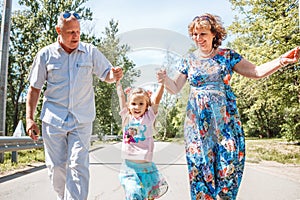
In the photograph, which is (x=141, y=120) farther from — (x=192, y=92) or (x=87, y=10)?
(x=87, y=10)

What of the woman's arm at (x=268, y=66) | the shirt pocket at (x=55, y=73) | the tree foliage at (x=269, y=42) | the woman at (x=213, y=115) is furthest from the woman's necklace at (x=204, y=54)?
the tree foliage at (x=269, y=42)

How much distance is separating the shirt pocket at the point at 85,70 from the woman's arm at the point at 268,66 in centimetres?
145

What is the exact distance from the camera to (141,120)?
157 inches

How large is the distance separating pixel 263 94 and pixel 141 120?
15.5 m

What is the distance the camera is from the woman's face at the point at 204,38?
144 inches

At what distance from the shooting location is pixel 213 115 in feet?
11.4

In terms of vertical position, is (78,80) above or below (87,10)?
below

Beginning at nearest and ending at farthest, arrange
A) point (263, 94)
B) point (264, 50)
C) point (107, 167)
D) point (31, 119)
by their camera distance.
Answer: point (31, 119)
point (107, 167)
point (264, 50)
point (263, 94)

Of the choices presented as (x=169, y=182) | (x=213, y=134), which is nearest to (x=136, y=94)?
(x=213, y=134)

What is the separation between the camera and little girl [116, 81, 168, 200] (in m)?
3.69

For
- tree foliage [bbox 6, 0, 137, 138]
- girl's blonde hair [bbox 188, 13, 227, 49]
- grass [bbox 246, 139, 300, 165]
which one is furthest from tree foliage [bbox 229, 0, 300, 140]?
girl's blonde hair [bbox 188, 13, 227, 49]

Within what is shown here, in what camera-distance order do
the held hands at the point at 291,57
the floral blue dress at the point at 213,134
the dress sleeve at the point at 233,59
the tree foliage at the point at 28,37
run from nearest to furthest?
the floral blue dress at the point at 213,134 < the held hands at the point at 291,57 < the dress sleeve at the point at 233,59 < the tree foliage at the point at 28,37

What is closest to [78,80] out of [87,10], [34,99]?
[34,99]

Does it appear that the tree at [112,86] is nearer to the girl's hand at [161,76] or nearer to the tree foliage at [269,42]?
the girl's hand at [161,76]
